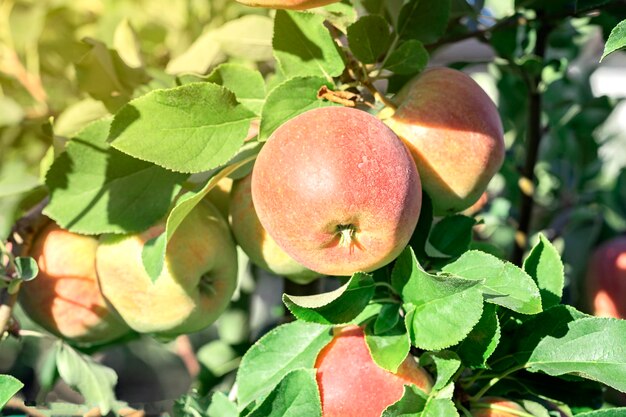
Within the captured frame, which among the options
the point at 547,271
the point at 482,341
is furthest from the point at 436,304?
the point at 547,271

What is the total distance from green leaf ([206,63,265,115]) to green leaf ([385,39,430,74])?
5.4 inches

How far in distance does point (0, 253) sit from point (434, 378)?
0.55 metres

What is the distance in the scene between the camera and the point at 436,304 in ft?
2.22

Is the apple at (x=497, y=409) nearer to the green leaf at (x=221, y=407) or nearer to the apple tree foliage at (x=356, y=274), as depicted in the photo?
the apple tree foliage at (x=356, y=274)

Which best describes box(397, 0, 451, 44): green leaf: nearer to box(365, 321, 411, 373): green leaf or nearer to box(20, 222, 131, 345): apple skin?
box(365, 321, 411, 373): green leaf

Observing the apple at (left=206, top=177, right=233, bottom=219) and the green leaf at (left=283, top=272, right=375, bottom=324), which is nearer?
the green leaf at (left=283, top=272, right=375, bottom=324)

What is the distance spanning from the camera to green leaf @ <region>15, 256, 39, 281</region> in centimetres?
82

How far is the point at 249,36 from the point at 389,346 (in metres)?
0.49

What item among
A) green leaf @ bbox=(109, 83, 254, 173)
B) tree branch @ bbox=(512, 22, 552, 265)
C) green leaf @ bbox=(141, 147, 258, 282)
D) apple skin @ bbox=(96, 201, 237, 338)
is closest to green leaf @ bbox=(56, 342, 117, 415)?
apple skin @ bbox=(96, 201, 237, 338)

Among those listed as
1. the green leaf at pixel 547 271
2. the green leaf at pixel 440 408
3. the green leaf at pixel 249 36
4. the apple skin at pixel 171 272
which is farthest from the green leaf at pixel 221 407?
the green leaf at pixel 249 36

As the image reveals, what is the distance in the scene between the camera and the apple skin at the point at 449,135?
0.76 metres

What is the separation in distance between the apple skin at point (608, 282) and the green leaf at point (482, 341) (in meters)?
0.61

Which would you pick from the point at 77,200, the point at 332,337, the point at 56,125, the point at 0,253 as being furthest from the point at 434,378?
the point at 56,125

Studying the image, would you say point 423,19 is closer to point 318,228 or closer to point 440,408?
point 318,228
